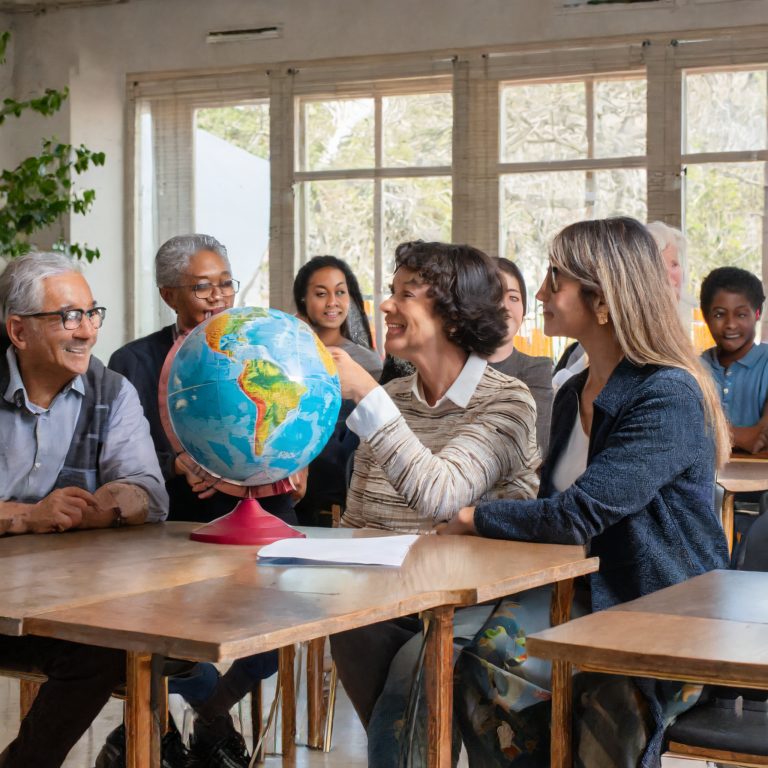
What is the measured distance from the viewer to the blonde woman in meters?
2.31

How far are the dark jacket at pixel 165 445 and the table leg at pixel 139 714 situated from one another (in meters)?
1.48

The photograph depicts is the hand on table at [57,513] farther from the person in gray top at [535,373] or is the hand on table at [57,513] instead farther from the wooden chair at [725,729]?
the person in gray top at [535,373]

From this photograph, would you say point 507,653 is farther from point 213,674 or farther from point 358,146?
point 358,146

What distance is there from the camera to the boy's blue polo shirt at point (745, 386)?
5359 millimetres

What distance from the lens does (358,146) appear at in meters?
8.30

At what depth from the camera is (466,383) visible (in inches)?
114

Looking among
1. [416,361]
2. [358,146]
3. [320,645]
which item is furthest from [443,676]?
[358,146]

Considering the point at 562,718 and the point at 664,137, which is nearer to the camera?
the point at 562,718

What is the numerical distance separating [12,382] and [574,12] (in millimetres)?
5544

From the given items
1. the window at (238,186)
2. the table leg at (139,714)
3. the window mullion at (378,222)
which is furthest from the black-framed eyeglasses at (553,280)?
the window at (238,186)

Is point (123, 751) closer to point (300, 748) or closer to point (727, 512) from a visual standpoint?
point (300, 748)

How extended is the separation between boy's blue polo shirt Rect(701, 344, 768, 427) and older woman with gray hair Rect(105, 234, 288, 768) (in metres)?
2.48

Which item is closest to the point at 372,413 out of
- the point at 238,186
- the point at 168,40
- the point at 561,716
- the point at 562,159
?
the point at 561,716

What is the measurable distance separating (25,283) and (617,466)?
58.0 inches
